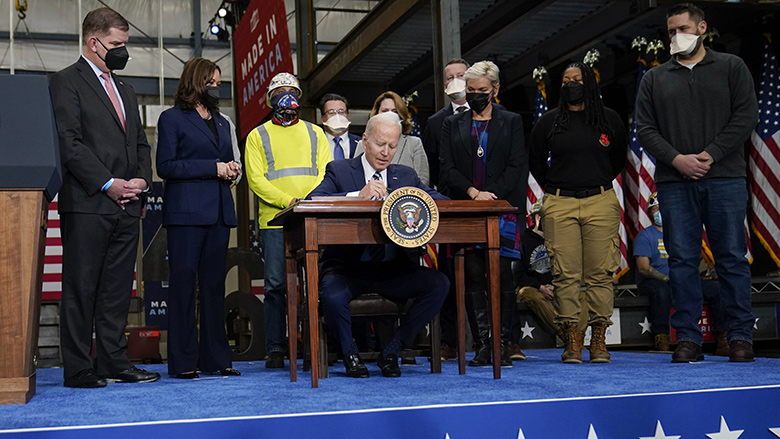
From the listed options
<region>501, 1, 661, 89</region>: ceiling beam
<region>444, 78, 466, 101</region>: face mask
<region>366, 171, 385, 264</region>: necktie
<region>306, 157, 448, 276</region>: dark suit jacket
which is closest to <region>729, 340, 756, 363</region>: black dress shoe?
<region>306, 157, 448, 276</region>: dark suit jacket

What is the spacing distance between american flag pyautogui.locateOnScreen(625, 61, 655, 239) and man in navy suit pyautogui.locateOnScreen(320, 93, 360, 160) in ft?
14.2

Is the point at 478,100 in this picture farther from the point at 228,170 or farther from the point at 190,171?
the point at 190,171

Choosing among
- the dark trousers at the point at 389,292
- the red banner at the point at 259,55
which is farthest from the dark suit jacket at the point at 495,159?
the red banner at the point at 259,55

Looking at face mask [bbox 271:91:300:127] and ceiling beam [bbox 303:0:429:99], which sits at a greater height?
ceiling beam [bbox 303:0:429:99]

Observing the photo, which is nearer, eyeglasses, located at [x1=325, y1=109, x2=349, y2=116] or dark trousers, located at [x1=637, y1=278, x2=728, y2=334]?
eyeglasses, located at [x1=325, y1=109, x2=349, y2=116]

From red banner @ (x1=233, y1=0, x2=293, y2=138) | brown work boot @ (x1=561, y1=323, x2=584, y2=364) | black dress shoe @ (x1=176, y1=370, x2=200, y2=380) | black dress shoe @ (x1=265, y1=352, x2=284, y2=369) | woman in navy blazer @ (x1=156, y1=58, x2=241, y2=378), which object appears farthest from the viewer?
red banner @ (x1=233, y1=0, x2=293, y2=138)

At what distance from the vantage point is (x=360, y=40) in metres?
8.46

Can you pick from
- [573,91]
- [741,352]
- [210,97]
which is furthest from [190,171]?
[741,352]

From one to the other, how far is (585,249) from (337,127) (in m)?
1.68

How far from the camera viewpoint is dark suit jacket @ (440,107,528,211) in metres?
4.25

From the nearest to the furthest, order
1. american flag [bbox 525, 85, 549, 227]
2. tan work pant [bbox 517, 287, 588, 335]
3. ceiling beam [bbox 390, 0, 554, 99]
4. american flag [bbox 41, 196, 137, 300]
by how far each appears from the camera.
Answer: tan work pant [bbox 517, 287, 588, 335] → ceiling beam [bbox 390, 0, 554, 99] → american flag [bbox 525, 85, 549, 227] → american flag [bbox 41, 196, 137, 300]

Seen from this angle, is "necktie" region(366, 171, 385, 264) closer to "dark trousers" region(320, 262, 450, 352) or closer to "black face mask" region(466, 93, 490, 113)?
"dark trousers" region(320, 262, 450, 352)

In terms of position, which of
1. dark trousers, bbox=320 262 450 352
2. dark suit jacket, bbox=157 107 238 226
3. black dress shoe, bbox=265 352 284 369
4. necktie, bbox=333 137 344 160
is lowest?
black dress shoe, bbox=265 352 284 369

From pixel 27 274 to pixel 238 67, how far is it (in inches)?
179
